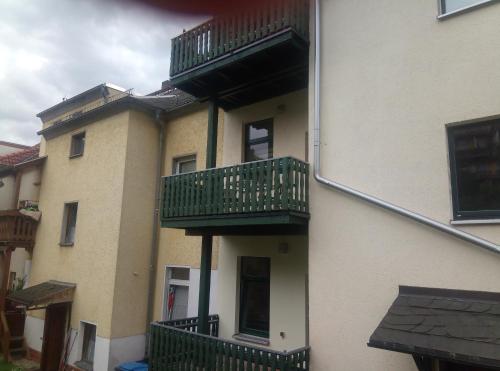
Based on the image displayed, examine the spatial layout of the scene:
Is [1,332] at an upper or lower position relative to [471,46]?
lower

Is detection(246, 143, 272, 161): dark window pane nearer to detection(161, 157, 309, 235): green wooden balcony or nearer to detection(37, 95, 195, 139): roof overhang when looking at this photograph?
detection(161, 157, 309, 235): green wooden balcony

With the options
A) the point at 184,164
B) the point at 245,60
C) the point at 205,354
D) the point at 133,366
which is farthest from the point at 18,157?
the point at 205,354

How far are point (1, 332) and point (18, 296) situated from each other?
10.5ft

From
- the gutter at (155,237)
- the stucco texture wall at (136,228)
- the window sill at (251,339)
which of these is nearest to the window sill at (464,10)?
the window sill at (251,339)

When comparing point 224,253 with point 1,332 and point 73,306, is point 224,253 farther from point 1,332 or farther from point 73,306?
point 1,332

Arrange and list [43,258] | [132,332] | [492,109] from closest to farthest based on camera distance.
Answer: [492,109] → [132,332] → [43,258]

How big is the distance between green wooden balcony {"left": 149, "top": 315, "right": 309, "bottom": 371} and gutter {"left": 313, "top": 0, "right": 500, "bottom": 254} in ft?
8.46

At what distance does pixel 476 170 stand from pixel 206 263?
5.53 m

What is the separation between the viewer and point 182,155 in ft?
38.3

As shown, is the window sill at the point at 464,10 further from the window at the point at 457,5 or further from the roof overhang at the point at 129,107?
the roof overhang at the point at 129,107

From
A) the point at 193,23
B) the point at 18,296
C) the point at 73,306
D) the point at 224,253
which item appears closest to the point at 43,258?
the point at 18,296

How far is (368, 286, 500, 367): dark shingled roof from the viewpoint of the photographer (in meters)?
4.20

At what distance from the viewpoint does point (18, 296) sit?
1222 cm

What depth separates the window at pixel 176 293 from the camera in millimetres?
10844
